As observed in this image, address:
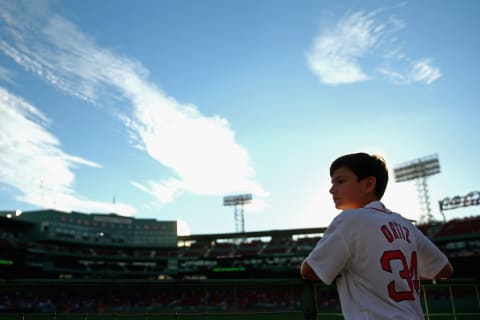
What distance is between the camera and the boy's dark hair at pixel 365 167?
6.18 feet

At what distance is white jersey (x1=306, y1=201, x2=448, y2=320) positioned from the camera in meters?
1.60

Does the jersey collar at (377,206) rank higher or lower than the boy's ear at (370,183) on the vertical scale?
lower

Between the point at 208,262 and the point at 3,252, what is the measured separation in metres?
26.8

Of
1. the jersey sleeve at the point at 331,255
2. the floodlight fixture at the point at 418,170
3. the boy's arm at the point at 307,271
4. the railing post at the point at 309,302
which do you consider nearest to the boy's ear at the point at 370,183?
the jersey sleeve at the point at 331,255

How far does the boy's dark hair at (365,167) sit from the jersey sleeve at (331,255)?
371 mm

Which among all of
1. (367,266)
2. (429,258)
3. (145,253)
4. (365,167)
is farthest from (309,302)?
(145,253)

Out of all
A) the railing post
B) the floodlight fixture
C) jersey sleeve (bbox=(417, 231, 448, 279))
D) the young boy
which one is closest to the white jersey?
the young boy

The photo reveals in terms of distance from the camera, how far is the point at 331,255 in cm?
160

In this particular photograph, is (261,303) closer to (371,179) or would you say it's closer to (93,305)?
(93,305)

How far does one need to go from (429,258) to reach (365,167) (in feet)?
2.24

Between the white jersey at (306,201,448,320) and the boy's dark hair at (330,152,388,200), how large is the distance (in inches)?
9.7

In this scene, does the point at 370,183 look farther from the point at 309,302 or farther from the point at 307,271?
the point at 309,302

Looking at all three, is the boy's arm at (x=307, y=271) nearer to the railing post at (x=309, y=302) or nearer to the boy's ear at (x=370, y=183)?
the boy's ear at (x=370, y=183)

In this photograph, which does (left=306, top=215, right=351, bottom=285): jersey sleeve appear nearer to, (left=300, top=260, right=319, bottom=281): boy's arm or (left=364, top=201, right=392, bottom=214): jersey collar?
(left=300, top=260, right=319, bottom=281): boy's arm
